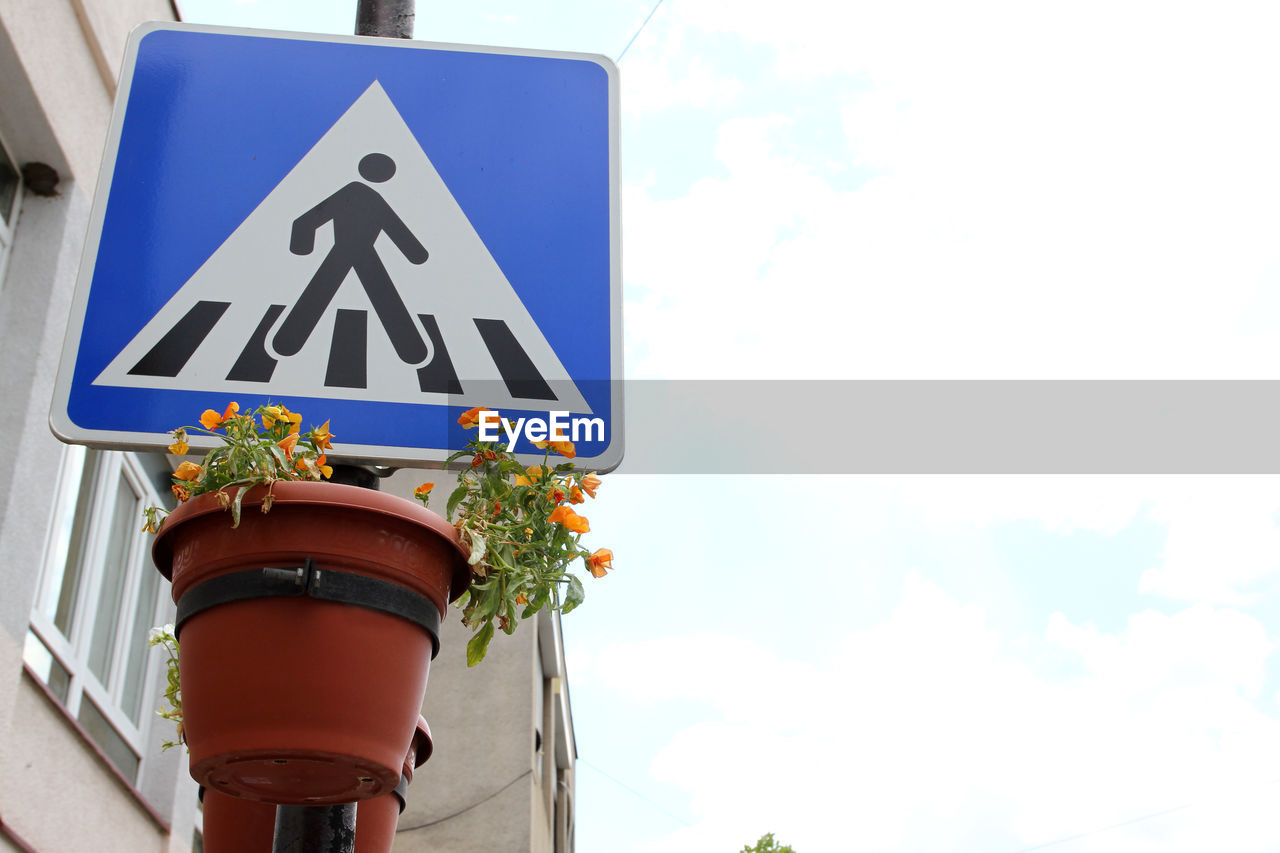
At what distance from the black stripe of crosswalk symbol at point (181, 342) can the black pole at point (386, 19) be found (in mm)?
766

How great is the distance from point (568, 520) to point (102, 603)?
5.74 meters

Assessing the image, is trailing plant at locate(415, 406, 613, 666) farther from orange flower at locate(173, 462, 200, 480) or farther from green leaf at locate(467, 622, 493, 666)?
orange flower at locate(173, 462, 200, 480)

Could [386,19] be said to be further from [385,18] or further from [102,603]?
[102,603]

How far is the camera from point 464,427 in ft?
6.19

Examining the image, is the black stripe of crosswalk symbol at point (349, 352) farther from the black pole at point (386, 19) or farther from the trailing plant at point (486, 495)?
the black pole at point (386, 19)

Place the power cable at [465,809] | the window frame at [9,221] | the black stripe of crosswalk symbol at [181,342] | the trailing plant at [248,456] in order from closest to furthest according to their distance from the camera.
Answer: the trailing plant at [248,456]
the black stripe of crosswalk symbol at [181,342]
the window frame at [9,221]
the power cable at [465,809]

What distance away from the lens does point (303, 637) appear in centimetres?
154

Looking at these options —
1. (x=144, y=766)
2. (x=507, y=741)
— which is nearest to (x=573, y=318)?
(x=144, y=766)

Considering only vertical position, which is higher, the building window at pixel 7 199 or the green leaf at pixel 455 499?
the building window at pixel 7 199

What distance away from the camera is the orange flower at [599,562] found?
1.84m

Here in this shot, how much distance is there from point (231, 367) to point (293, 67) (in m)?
0.75

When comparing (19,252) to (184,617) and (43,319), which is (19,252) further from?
(184,617)

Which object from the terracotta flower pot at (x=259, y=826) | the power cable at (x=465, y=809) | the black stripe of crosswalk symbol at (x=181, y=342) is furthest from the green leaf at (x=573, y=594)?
the power cable at (x=465, y=809)

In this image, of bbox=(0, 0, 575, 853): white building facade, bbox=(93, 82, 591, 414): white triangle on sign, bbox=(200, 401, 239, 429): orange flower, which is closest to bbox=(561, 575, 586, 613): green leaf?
bbox=(93, 82, 591, 414): white triangle on sign
